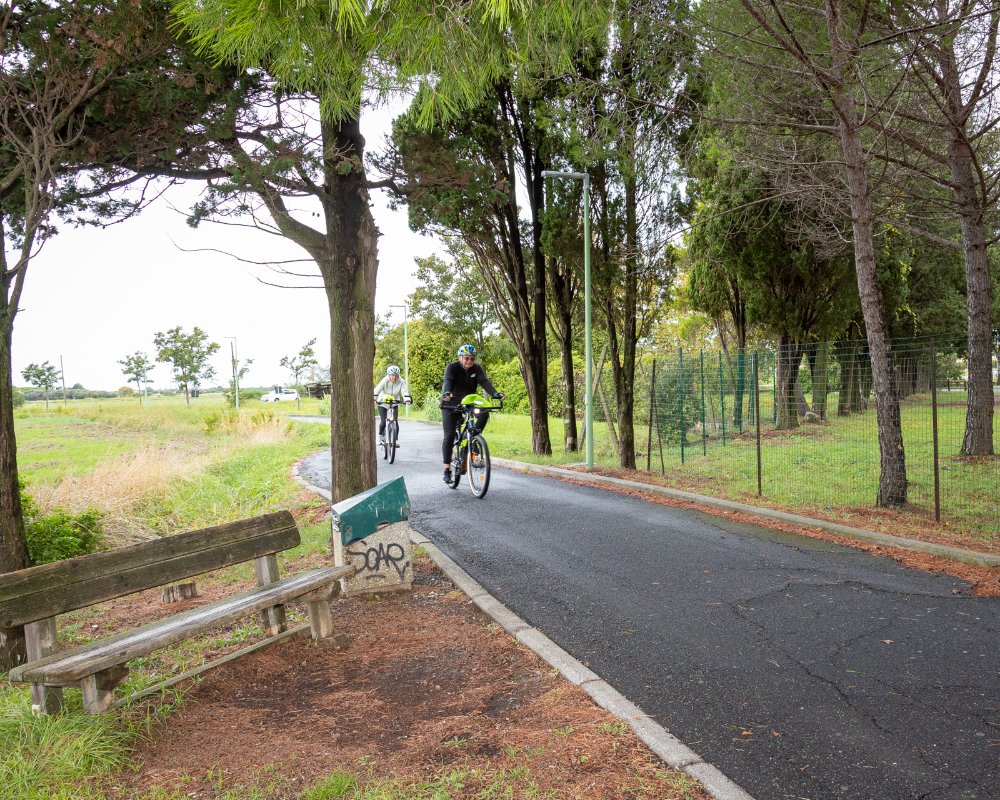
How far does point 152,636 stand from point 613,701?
93.8 inches

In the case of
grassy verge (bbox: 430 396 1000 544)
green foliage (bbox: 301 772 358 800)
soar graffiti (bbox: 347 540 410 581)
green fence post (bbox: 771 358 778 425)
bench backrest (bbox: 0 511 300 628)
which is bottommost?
grassy verge (bbox: 430 396 1000 544)

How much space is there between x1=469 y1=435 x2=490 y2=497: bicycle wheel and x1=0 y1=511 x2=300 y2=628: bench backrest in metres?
5.36

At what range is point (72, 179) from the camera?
25.3 ft

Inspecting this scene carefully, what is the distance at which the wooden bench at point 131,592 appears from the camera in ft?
10.9

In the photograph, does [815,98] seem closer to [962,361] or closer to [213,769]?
[962,361]

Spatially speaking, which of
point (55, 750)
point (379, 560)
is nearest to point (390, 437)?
point (379, 560)

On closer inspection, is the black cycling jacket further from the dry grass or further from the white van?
the white van

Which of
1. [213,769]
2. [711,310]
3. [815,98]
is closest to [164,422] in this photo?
[711,310]

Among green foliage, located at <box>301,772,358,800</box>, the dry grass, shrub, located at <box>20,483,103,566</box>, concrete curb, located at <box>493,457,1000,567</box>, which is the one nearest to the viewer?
green foliage, located at <box>301,772,358,800</box>

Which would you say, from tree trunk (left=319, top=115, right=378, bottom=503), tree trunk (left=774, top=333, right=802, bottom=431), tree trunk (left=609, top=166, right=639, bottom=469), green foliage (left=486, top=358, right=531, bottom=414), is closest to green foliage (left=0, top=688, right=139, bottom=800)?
tree trunk (left=319, top=115, right=378, bottom=503)

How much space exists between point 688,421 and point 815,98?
8309mm

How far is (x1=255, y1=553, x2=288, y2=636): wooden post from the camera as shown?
15.2 ft

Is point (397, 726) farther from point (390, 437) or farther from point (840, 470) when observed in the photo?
point (390, 437)

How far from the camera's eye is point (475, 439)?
10.2 m
